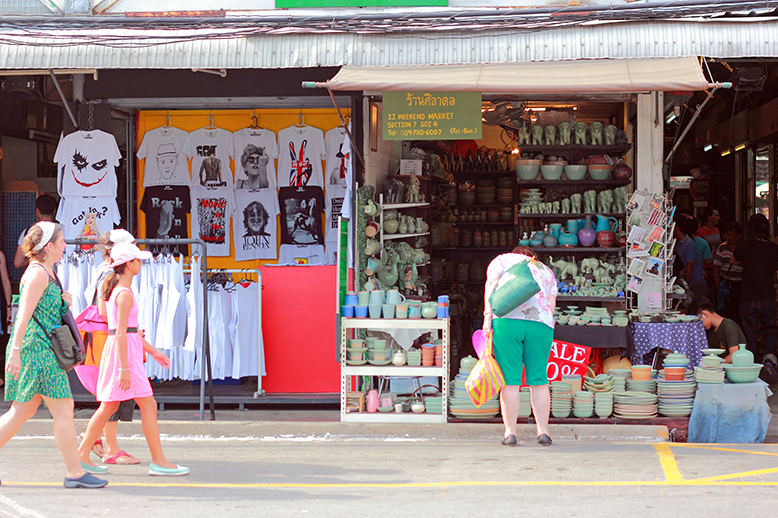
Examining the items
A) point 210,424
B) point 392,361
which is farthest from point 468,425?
point 210,424

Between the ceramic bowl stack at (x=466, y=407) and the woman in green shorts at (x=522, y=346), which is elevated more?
the woman in green shorts at (x=522, y=346)

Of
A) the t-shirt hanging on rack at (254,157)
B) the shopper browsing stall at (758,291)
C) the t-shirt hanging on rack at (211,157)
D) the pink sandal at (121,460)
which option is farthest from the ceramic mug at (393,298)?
the shopper browsing stall at (758,291)

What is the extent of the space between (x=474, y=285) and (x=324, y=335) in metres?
5.29

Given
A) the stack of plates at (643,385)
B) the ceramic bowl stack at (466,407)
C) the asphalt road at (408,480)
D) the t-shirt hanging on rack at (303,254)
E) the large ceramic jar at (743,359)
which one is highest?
the t-shirt hanging on rack at (303,254)

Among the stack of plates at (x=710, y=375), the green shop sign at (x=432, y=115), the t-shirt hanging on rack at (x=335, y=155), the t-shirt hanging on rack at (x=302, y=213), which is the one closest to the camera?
the stack of plates at (x=710, y=375)

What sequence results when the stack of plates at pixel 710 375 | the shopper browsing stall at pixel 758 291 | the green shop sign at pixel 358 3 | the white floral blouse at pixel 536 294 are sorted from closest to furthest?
the white floral blouse at pixel 536 294 < the stack of plates at pixel 710 375 < the green shop sign at pixel 358 3 < the shopper browsing stall at pixel 758 291

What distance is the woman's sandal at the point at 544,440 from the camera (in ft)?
22.6

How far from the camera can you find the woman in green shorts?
6.84 m

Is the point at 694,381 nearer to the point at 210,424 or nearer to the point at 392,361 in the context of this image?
the point at 392,361

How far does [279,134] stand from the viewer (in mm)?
9500

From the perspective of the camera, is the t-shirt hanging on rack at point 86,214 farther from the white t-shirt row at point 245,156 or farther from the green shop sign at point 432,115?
the green shop sign at point 432,115

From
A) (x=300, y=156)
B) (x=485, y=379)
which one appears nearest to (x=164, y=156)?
(x=300, y=156)

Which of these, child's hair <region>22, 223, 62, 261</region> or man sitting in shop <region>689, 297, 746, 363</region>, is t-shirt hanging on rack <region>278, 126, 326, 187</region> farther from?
man sitting in shop <region>689, 297, 746, 363</region>

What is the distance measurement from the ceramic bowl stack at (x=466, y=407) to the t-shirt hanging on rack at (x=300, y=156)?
10.7 feet
